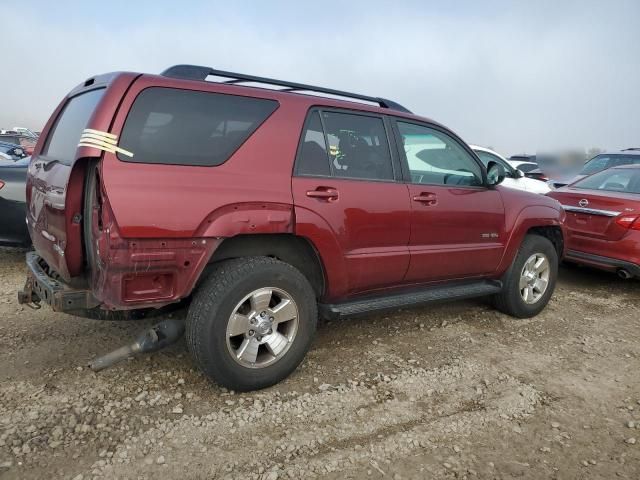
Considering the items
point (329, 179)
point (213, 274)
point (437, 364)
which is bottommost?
point (437, 364)

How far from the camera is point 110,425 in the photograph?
8.45ft

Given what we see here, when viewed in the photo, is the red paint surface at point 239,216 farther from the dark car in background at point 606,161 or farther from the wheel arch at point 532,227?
the dark car in background at point 606,161

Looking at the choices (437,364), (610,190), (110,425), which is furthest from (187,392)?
(610,190)

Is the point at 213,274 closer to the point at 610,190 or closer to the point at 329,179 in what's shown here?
the point at 329,179

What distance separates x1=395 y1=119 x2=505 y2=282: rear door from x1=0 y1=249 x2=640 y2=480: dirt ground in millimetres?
628

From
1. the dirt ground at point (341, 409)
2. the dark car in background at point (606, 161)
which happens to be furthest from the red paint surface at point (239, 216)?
the dark car in background at point (606, 161)

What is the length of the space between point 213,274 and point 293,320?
23.4 inches

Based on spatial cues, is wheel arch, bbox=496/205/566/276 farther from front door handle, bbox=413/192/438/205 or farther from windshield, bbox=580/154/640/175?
windshield, bbox=580/154/640/175

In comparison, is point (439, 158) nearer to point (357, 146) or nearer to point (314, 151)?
point (357, 146)

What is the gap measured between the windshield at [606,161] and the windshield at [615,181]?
7.13 ft

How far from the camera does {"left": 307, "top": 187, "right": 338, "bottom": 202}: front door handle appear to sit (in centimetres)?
305

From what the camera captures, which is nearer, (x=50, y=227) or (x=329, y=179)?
(x=50, y=227)

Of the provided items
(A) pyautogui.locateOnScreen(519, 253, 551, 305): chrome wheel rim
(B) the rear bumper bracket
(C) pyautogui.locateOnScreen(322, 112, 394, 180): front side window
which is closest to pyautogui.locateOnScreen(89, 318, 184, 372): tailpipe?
(B) the rear bumper bracket

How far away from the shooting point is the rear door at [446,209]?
11.9 feet
